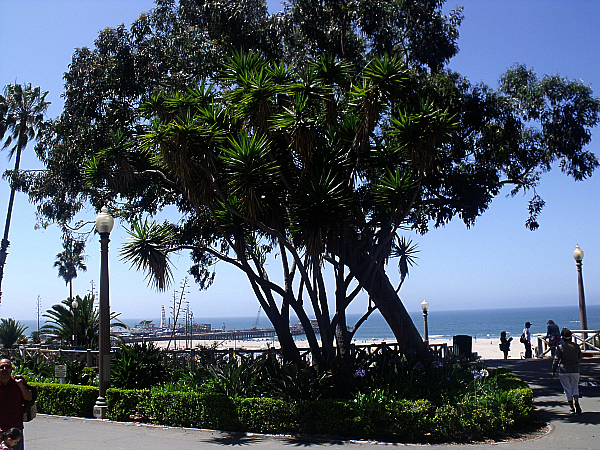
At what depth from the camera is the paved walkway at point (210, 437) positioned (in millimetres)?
8148

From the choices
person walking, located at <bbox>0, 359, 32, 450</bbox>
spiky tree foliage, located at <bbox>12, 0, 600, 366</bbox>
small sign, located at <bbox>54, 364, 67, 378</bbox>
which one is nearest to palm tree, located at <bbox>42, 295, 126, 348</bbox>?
spiky tree foliage, located at <bbox>12, 0, 600, 366</bbox>

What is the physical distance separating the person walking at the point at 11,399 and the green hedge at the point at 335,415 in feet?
14.2

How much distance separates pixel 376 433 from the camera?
8766 millimetres

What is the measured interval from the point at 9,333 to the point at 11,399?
84.4 ft

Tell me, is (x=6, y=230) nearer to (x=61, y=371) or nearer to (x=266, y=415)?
(x=61, y=371)

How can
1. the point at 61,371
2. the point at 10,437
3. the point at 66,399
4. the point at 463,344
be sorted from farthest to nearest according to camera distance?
1. the point at 463,344
2. the point at 61,371
3. the point at 66,399
4. the point at 10,437

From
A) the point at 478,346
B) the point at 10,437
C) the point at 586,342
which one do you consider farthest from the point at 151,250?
the point at 478,346

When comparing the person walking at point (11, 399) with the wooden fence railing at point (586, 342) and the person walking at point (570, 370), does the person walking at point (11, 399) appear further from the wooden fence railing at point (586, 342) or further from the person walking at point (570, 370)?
the wooden fence railing at point (586, 342)

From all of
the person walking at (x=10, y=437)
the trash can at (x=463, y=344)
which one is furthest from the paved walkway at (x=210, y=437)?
the trash can at (x=463, y=344)

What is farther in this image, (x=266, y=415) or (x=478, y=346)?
(x=478, y=346)

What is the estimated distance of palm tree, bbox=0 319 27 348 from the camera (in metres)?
27.8

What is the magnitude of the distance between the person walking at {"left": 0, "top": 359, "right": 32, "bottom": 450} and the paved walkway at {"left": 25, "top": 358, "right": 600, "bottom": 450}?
8.71 feet

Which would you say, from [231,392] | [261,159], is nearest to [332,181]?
[261,159]

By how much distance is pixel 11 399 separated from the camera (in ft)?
19.4
